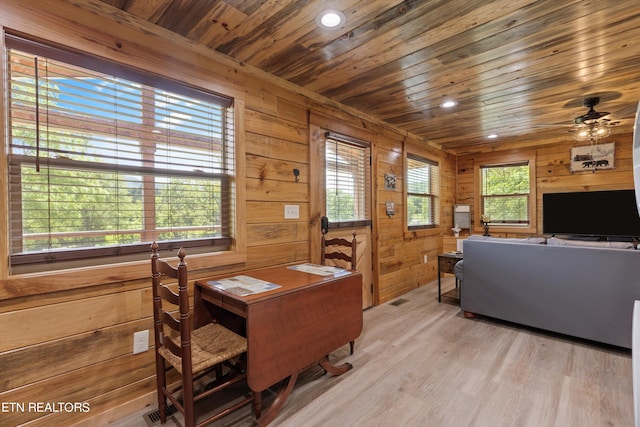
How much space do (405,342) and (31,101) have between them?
3.04 meters

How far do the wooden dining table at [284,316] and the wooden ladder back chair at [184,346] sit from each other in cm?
14

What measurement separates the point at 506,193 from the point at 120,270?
5655 millimetres

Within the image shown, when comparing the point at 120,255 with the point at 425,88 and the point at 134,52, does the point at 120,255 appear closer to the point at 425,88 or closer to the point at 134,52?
the point at 134,52

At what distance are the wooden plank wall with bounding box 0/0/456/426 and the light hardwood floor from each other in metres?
0.30

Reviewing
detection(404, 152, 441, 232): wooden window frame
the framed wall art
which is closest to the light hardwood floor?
detection(404, 152, 441, 232): wooden window frame

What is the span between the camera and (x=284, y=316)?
65.9 inches

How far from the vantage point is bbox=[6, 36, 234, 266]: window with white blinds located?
149 centimetres

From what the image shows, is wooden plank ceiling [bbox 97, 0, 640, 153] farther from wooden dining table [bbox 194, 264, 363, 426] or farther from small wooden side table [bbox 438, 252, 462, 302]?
small wooden side table [bbox 438, 252, 462, 302]

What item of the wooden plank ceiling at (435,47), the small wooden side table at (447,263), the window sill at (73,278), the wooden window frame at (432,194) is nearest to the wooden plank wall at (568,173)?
the wooden window frame at (432,194)

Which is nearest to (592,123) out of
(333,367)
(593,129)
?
(593,129)

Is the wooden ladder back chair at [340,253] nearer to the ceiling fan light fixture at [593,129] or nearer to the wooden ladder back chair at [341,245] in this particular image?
the wooden ladder back chair at [341,245]

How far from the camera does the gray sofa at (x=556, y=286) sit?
7.81ft

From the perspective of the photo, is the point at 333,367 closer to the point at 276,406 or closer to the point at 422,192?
the point at 276,406

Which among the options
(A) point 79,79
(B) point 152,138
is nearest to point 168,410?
(B) point 152,138
